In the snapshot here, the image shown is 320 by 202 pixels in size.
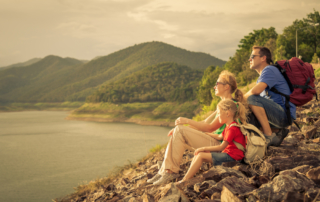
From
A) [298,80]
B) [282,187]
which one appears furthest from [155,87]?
[282,187]

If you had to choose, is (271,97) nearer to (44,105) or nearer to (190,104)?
(190,104)

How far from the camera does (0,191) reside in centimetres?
1714

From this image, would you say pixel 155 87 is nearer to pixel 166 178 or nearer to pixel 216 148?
pixel 166 178

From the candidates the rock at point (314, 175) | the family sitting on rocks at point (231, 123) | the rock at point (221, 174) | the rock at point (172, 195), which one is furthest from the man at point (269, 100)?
the rock at point (172, 195)

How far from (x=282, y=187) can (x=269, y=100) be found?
1459mm

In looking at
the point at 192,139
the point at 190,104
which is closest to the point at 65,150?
the point at 192,139

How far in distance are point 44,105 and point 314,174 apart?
12815cm

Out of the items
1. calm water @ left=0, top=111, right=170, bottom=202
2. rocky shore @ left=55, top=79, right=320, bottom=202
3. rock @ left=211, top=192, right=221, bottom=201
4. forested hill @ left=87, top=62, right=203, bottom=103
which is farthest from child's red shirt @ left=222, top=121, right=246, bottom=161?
forested hill @ left=87, top=62, right=203, bottom=103

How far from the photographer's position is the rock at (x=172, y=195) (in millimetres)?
2547

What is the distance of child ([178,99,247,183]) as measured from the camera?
10.0 ft

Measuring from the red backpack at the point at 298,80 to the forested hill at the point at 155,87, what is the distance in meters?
64.7

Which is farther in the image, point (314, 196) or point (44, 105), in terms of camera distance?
point (44, 105)

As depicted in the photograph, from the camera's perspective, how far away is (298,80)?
11.4 feet

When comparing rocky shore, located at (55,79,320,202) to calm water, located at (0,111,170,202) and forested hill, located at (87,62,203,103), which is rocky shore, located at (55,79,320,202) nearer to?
calm water, located at (0,111,170,202)
